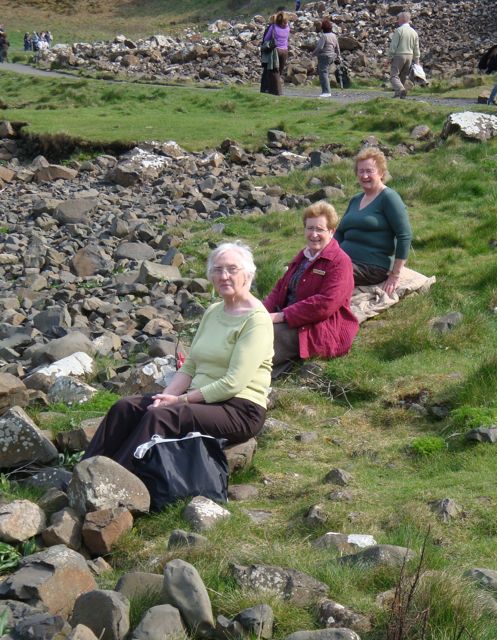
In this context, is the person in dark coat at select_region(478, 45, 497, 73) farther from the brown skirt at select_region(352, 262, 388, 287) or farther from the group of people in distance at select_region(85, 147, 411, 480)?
the group of people in distance at select_region(85, 147, 411, 480)

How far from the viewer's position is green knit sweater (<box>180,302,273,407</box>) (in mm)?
7137

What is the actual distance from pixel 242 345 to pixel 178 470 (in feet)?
3.46

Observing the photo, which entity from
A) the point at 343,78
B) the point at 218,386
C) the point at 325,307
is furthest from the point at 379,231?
the point at 343,78

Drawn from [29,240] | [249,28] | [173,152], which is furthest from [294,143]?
[249,28]

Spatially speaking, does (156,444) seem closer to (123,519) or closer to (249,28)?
(123,519)

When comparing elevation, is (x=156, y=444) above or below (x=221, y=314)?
below

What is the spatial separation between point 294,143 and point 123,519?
15354 millimetres

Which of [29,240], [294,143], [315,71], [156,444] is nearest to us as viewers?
[156,444]

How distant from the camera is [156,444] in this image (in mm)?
6594

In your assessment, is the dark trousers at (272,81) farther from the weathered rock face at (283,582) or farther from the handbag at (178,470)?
the weathered rock face at (283,582)

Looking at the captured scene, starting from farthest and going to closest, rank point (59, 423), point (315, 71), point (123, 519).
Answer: point (315, 71), point (59, 423), point (123, 519)

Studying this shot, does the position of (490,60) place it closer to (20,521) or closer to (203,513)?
(203,513)

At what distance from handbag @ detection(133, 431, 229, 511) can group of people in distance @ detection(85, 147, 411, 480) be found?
147mm

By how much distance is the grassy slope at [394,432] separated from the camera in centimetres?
520
